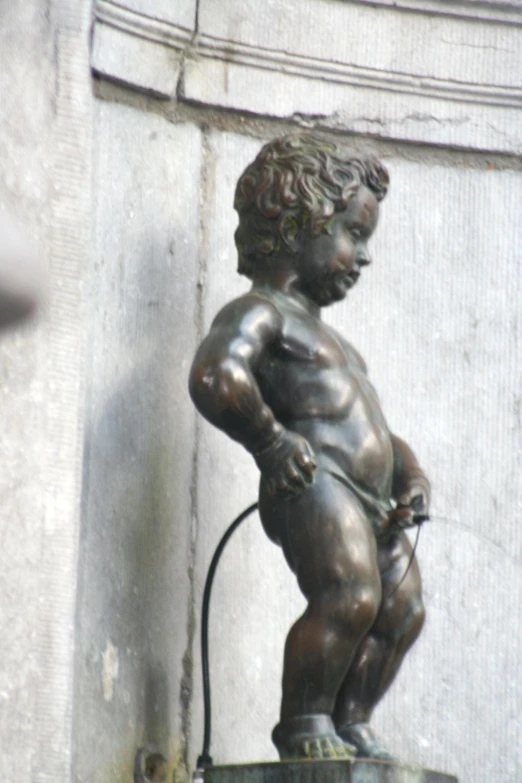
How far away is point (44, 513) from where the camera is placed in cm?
209

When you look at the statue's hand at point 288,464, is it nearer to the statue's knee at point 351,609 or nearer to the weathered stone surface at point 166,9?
the statue's knee at point 351,609

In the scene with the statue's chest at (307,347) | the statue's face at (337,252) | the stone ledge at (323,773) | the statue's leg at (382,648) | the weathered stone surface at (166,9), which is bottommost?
the stone ledge at (323,773)

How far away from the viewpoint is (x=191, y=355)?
8.27ft

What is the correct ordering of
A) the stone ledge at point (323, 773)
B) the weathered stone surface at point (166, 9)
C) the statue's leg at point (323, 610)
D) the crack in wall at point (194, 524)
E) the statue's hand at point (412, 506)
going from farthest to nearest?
1. the weathered stone surface at point (166, 9)
2. the crack in wall at point (194, 524)
3. the statue's hand at point (412, 506)
4. the statue's leg at point (323, 610)
5. the stone ledge at point (323, 773)

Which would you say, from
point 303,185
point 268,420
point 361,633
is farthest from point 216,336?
point 361,633

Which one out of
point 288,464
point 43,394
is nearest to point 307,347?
point 288,464

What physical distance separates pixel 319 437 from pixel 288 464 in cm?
10

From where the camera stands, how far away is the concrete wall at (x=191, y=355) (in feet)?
7.01

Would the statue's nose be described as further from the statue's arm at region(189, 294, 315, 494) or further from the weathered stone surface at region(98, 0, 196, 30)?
the weathered stone surface at region(98, 0, 196, 30)

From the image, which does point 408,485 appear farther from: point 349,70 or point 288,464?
point 349,70

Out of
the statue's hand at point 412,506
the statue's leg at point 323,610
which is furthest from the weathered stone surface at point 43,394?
the statue's hand at point 412,506

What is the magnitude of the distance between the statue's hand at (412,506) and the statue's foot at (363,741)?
0.25 m

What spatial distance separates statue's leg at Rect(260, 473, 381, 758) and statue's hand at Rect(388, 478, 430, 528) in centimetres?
8

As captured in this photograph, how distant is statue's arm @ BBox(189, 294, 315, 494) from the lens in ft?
6.68
